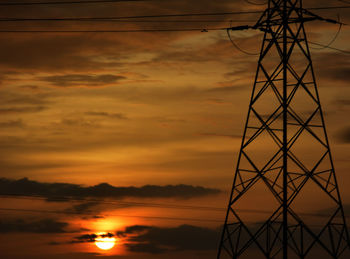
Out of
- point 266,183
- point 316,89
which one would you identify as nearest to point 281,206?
point 266,183

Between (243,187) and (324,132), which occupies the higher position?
(324,132)

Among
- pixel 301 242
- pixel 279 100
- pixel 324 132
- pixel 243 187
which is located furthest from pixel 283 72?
pixel 301 242

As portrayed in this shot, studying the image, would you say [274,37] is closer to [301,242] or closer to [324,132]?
[324,132]

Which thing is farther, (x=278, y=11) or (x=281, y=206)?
(x=278, y=11)

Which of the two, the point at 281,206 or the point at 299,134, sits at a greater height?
the point at 299,134

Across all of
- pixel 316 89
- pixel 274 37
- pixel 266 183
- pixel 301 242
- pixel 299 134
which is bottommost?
pixel 301 242

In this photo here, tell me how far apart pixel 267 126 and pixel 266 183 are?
320cm

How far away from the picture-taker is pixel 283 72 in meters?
37.3

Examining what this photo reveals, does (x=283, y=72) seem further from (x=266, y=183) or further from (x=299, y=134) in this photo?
(x=266, y=183)

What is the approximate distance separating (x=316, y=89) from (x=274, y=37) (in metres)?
3.79

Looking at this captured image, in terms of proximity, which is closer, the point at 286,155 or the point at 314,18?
the point at 286,155

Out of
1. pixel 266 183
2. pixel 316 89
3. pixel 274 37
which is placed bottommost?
pixel 266 183

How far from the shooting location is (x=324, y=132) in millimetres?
37312

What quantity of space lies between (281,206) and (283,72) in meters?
7.38
